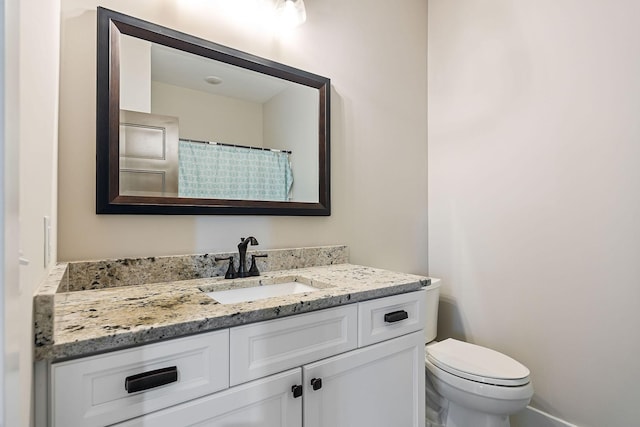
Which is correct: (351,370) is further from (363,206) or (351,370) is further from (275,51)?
(275,51)

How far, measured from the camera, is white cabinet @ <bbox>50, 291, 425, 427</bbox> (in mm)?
693

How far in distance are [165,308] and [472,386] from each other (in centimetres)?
126

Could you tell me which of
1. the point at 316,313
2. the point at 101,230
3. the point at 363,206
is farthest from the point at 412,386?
the point at 101,230

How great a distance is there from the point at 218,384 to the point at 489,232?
164 centimetres

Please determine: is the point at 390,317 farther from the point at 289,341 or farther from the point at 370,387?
the point at 289,341

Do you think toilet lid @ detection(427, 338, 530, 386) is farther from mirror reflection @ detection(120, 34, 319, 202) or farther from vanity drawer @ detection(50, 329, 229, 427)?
vanity drawer @ detection(50, 329, 229, 427)

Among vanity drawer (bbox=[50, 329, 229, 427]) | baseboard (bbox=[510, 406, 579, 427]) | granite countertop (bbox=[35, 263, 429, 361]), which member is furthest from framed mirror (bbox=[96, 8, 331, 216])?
baseboard (bbox=[510, 406, 579, 427])

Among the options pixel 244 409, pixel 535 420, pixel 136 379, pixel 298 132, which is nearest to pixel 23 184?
pixel 136 379

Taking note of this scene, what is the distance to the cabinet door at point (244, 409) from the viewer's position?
0.76 m

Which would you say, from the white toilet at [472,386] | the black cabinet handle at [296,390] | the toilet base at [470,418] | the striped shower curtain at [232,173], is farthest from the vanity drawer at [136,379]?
the toilet base at [470,418]

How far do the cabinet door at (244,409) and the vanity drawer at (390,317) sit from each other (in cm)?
29

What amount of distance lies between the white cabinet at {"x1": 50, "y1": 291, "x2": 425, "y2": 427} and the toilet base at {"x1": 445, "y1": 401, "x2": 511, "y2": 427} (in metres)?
0.33

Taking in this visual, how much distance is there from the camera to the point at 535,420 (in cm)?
163

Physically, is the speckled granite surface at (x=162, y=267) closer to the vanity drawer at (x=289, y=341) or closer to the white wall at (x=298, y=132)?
the white wall at (x=298, y=132)
